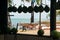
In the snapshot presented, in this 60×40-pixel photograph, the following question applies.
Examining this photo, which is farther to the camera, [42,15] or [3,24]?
[3,24]

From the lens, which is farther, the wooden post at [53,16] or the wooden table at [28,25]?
the wooden table at [28,25]

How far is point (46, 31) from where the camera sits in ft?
7.59

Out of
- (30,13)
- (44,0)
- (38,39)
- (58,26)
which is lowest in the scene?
(38,39)

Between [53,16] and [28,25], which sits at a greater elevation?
[53,16]

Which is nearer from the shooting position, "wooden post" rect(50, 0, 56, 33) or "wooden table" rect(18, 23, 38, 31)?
"wooden post" rect(50, 0, 56, 33)

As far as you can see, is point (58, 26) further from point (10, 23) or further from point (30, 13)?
point (10, 23)

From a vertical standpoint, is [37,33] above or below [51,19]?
below

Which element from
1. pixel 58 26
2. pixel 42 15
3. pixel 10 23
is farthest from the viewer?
pixel 10 23

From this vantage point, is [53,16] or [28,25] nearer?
[53,16]

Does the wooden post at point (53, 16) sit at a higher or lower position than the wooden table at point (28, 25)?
higher

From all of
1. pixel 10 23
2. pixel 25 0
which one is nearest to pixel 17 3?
pixel 25 0

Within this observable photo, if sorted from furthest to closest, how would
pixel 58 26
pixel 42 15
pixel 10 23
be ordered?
1. pixel 10 23
2. pixel 42 15
3. pixel 58 26

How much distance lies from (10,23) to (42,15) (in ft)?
1.64

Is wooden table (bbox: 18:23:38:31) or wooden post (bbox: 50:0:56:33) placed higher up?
wooden post (bbox: 50:0:56:33)
